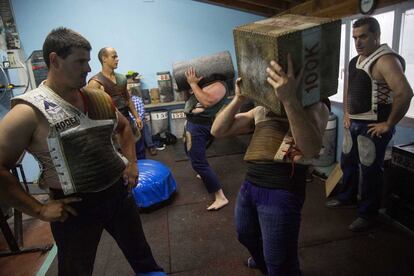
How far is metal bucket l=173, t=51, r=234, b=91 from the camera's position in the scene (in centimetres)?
225

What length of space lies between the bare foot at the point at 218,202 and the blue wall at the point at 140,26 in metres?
2.89

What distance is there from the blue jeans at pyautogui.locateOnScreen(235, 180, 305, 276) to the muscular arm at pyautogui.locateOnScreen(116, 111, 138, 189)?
595mm

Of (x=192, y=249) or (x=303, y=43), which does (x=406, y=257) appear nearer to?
→ (x=192, y=249)

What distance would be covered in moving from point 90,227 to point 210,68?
4.86ft

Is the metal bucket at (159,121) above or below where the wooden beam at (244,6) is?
below

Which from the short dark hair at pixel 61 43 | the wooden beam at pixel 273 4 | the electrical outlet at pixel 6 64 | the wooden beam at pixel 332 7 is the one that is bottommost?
the short dark hair at pixel 61 43

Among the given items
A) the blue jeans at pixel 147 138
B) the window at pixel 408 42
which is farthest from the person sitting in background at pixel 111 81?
the window at pixel 408 42

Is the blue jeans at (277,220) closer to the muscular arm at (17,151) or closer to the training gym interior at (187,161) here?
the training gym interior at (187,161)

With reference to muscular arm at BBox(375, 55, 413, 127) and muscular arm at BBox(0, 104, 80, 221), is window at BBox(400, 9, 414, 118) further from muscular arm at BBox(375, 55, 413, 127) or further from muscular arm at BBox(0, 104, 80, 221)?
muscular arm at BBox(0, 104, 80, 221)

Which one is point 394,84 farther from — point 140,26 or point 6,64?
point 6,64

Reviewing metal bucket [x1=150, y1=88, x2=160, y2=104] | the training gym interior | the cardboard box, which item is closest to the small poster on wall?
the training gym interior

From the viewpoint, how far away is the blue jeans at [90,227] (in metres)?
1.23

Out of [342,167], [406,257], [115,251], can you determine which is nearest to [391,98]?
[342,167]

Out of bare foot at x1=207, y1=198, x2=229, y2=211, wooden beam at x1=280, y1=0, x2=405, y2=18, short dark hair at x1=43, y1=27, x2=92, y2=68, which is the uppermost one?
wooden beam at x1=280, y1=0, x2=405, y2=18
